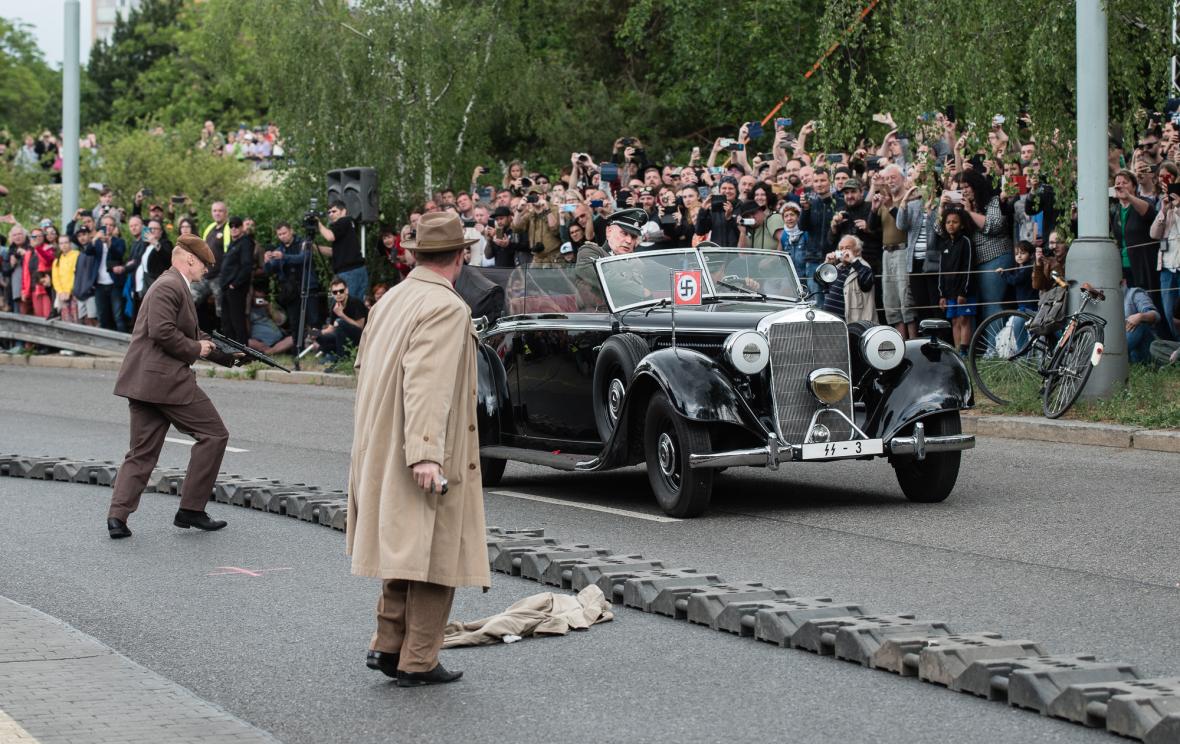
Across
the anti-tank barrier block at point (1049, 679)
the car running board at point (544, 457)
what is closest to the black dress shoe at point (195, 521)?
the car running board at point (544, 457)

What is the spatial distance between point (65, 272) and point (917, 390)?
23.9 m

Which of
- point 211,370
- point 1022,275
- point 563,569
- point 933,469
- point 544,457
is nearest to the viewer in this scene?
point 563,569

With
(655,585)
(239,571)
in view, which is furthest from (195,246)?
(655,585)

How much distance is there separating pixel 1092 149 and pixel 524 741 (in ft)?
40.1

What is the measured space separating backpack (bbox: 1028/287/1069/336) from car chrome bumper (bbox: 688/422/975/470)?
5.42 metres

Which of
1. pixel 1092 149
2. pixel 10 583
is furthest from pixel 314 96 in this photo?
pixel 10 583

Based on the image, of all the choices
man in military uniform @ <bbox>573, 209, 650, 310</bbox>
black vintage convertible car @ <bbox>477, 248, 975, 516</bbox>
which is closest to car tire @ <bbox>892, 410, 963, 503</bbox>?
black vintage convertible car @ <bbox>477, 248, 975, 516</bbox>

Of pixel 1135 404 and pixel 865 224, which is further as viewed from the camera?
pixel 865 224

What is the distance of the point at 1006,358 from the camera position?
1738 centimetres

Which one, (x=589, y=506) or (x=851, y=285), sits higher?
(x=851, y=285)

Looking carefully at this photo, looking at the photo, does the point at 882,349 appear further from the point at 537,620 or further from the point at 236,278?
the point at 236,278

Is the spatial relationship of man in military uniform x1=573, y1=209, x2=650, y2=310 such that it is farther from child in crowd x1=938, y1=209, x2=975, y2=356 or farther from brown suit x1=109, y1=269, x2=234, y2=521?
child in crowd x1=938, y1=209, x2=975, y2=356

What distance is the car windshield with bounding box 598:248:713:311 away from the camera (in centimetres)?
1275

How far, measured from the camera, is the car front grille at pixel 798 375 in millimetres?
11586
